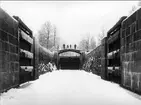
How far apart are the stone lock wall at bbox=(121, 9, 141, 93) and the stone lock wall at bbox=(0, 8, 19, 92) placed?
161 inches

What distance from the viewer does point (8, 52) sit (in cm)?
605

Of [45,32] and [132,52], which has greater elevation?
[45,32]

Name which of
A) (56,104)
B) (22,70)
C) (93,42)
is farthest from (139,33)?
(93,42)

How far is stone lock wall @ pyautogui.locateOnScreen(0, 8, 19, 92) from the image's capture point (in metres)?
5.40

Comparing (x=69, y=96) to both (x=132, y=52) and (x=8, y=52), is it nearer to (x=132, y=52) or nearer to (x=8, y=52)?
(x=8, y=52)

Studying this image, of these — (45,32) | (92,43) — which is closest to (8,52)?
(45,32)

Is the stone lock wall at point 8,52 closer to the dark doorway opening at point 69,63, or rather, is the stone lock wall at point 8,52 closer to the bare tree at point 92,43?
the dark doorway opening at point 69,63

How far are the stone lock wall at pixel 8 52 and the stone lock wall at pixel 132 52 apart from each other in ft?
13.4

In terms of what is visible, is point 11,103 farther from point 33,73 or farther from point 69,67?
point 69,67

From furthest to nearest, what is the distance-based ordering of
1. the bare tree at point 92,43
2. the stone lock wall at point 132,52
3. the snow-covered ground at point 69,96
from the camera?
the bare tree at point 92,43, the stone lock wall at point 132,52, the snow-covered ground at point 69,96

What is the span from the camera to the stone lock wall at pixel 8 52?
5.40 meters

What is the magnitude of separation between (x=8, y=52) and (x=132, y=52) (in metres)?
4.17

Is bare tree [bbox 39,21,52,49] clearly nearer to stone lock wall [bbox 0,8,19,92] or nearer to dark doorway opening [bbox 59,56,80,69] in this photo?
dark doorway opening [bbox 59,56,80,69]

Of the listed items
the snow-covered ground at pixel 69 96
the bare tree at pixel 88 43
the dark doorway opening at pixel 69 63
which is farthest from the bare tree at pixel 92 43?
the snow-covered ground at pixel 69 96
